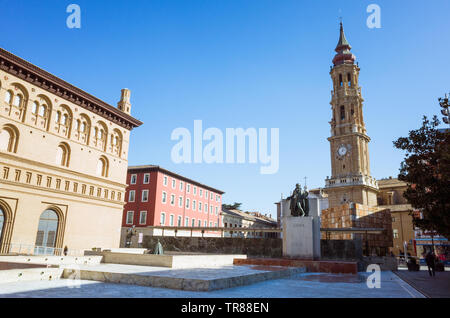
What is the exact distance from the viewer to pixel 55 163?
28.8 metres

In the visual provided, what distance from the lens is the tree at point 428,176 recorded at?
11008 millimetres

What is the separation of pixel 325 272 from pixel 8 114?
26.8 metres

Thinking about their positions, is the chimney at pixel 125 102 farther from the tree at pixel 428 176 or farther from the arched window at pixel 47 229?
the tree at pixel 428 176

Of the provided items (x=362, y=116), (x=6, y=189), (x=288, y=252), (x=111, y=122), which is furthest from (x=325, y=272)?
(x=362, y=116)

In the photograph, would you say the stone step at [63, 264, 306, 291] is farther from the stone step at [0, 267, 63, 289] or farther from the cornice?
the cornice

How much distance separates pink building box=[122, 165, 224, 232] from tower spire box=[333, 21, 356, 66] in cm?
4954

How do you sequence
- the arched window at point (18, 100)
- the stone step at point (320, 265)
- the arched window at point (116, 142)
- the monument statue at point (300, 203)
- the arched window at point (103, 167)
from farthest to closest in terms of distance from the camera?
the arched window at point (116, 142)
the arched window at point (103, 167)
the arched window at point (18, 100)
the monument statue at point (300, 203)
the stone step at point (320, 265)

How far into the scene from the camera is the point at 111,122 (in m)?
35.8

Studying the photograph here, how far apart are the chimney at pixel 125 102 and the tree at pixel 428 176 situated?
108 feet

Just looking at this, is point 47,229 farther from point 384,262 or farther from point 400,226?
point 400,226

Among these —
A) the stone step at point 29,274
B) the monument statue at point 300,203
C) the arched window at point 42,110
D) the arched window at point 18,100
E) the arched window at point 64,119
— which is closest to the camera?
the stone step at point 29,274

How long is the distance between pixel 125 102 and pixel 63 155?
37.7ft

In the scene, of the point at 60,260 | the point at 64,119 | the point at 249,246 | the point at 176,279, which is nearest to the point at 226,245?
the point at 249,246

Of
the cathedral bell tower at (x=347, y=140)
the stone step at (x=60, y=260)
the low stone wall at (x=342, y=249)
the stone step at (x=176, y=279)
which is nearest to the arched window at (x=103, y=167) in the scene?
the stone step at (x=60, y=260)
